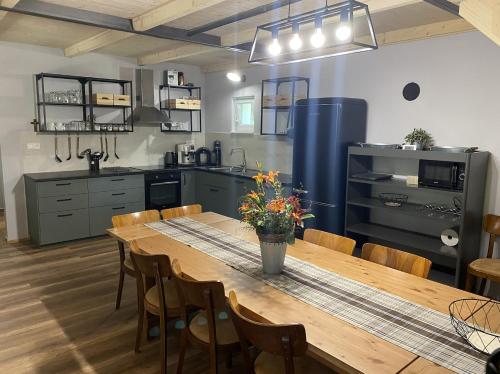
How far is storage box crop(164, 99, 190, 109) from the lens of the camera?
607 cm

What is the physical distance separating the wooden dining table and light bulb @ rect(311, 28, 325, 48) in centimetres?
128

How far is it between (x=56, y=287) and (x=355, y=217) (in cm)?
314

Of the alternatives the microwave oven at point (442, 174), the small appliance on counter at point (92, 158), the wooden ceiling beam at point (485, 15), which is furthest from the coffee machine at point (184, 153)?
the wooden ceiling beam at point (485, 15)

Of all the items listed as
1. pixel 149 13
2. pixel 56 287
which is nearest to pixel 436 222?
pixel 149 13

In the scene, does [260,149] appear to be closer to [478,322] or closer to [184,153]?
[184,153]

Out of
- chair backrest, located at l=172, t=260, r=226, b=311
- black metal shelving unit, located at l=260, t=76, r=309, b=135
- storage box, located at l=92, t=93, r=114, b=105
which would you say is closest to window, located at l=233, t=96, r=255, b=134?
black metal shelving unit, located at l=260, t=76, r=309, b=135

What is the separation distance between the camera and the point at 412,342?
4.90 feet

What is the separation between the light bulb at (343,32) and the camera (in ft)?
6.39

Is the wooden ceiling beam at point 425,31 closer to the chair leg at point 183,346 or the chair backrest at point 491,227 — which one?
the chair backrest at point 491,227

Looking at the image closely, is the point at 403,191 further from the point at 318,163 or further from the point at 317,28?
the point at 317,28

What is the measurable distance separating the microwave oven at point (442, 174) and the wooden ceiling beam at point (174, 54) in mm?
2690

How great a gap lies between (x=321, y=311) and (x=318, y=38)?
4.60 feet

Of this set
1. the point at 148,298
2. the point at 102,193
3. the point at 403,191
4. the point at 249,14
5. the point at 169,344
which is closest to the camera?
the point at 148,298

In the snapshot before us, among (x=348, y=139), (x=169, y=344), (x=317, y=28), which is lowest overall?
(x=169, y=344)
